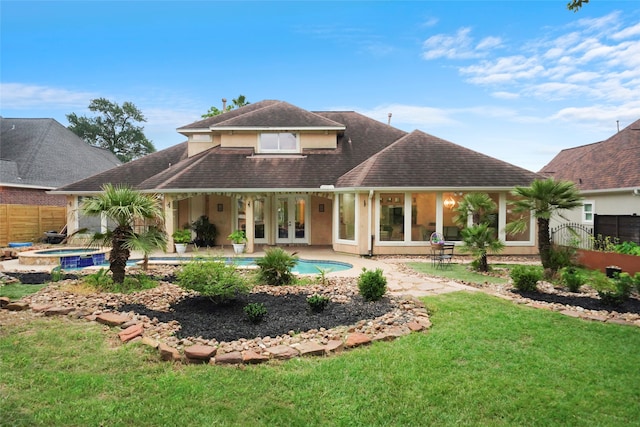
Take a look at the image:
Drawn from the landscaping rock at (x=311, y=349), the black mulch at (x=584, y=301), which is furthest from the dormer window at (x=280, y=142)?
the landscaping rock at (x=311, y=349)

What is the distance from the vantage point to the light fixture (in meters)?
15.1

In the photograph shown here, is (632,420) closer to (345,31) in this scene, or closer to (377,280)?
(377,280)

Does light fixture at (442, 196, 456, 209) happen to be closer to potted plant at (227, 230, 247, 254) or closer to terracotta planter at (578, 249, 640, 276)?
terracotta planter at (578, 249, 640, 276)

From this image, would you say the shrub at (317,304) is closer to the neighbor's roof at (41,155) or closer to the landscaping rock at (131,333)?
the landscaping rock at (131,333)

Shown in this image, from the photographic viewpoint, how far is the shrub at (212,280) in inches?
263

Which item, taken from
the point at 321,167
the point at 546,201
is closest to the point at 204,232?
the point at 321,167

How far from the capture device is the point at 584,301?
757 cm

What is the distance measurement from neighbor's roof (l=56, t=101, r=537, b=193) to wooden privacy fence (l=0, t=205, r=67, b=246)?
2.20 m

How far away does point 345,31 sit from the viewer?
62.1ft

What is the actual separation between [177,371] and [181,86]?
83.3 ft

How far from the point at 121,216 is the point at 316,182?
937 centimetres

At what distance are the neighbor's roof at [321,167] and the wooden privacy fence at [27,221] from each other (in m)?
2.20

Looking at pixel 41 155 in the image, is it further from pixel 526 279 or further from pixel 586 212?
pixel 586 212

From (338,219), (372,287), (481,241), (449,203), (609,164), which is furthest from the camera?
(609,164)
